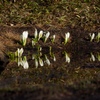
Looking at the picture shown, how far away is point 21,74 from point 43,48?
183 centimetres

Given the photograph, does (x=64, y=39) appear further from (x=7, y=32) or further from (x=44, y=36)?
(x=7, y=32)

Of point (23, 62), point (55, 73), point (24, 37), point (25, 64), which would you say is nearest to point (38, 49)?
point (24, 37)

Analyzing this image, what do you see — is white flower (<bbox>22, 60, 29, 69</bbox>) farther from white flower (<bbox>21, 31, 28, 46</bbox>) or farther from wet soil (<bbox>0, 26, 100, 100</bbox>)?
white flower (<bbox>21, 31, 28, 46</bbox>)

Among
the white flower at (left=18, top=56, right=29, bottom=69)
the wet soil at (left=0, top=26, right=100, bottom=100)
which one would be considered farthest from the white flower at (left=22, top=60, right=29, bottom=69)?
the wet soil at (left=0, top=26, right=100, bottom=100)

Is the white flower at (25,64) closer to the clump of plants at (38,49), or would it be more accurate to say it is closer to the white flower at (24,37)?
the clump of plants at (38,49)

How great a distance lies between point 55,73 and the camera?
7.91 m

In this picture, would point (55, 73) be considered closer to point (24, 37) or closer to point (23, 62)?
point (23, 62)

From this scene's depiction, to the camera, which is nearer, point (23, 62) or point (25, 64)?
point (25, 64)

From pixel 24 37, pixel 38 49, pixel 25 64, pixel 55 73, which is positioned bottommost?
pixel 55 73

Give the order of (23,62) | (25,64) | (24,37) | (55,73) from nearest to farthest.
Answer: (55,73)
(25,64)
(23,62)
(24,37)

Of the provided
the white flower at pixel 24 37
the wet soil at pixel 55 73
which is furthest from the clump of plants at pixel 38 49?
the wet soil at pixel 55 73

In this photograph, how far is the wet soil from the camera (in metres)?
4.93

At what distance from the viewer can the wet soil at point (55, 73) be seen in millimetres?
4926

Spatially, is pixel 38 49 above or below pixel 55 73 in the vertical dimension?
above
